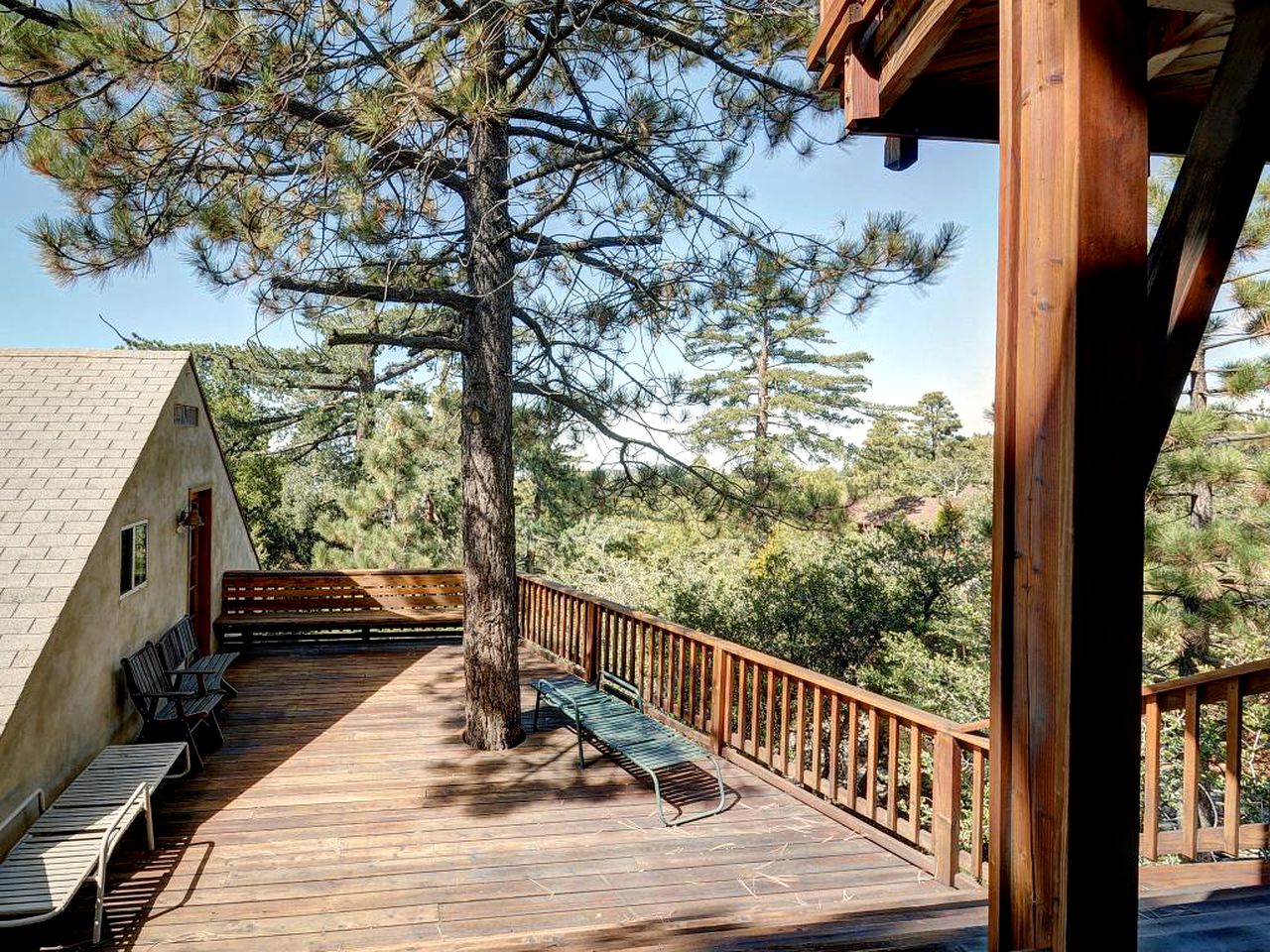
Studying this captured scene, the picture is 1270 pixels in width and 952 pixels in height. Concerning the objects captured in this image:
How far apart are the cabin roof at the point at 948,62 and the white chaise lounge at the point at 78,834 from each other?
4.44 m

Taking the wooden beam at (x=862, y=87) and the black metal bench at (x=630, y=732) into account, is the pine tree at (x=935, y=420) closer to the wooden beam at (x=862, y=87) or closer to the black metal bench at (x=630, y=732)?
the black metal bench at (x=630, y=732)

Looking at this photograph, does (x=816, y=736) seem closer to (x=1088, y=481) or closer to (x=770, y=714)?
(x=770, y=714)

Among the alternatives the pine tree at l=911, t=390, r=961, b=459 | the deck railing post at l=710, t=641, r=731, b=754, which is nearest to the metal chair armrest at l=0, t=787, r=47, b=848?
the deck railing post at l=710, t=641, r=731, b=754

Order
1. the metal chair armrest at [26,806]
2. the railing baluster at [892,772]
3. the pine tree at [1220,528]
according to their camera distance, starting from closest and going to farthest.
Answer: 1. the metal chair armrest at [26,806]
2. the railing baluster at [892,772]
3. the pine tree at [1220,528]

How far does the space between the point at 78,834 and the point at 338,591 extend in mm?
Answer: 5481

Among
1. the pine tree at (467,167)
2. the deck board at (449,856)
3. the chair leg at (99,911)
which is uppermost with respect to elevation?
the pine tree at (467,167)

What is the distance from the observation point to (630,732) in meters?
4.88

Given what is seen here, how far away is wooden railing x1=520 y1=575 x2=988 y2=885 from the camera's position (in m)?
3.49

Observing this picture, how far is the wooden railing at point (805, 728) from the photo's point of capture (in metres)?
3.49

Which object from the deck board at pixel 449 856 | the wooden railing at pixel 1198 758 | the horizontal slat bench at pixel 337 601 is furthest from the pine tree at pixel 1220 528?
the horizontal slat bench at pixel 337 601

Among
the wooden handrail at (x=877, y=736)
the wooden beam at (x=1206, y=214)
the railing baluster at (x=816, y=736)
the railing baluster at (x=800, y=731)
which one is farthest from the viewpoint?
the railing baluster at (x=800, y=731)

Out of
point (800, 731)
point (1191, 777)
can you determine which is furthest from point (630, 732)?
point (1191, 777)

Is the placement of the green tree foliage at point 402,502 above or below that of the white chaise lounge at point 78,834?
above

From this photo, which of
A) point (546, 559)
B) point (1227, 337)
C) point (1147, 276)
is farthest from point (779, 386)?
point (1147, 276)
